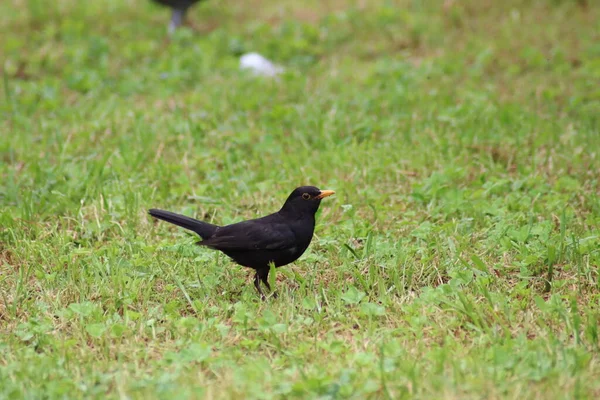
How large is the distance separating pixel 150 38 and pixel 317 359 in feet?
22.3

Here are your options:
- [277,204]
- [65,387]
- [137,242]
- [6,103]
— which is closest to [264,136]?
[277,204]

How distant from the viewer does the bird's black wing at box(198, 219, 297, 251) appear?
482cm

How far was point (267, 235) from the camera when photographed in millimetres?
4836

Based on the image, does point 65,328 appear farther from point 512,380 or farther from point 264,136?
point 264,136

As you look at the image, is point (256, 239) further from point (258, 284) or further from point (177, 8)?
point (177, 8)

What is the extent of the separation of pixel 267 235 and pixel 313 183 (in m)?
1.68

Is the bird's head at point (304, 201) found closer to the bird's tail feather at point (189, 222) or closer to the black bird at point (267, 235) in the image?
the black bird at point (267, 235)

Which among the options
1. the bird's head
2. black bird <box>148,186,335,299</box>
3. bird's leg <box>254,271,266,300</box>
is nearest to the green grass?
bird's leg <box>254,271,266,300</box>

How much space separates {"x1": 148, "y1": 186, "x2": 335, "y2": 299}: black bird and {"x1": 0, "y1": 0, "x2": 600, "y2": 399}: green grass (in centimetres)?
22

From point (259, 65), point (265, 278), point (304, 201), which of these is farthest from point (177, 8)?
point (265, 278)

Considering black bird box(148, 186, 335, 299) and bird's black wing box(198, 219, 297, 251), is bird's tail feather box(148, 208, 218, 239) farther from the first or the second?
bird's black wing box(198, 219, 297, 251)

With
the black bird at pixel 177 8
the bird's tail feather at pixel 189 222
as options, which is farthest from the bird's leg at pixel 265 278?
the black bird at pixel 177 8

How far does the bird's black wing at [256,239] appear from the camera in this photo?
15.8ft

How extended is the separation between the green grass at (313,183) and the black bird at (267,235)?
22cm
